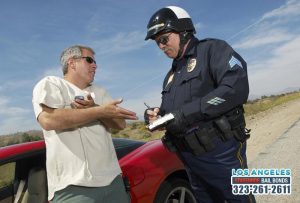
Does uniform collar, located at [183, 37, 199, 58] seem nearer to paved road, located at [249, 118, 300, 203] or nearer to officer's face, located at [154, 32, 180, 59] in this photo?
officer's face, located at [154, 32, 180, 59]

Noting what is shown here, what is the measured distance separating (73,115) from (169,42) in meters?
0.91

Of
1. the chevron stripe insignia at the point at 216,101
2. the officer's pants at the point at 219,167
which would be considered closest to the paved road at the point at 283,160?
the officer's pants at the point at 219,167

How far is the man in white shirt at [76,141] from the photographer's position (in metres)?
2.67

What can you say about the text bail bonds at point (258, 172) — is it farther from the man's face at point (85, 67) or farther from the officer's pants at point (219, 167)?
the man's face at point (85, 67)

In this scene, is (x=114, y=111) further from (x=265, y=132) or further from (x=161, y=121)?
(x=265, y=132)

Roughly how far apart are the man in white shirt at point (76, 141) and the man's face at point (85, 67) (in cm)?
3

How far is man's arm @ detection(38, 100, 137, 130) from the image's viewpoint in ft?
8.66

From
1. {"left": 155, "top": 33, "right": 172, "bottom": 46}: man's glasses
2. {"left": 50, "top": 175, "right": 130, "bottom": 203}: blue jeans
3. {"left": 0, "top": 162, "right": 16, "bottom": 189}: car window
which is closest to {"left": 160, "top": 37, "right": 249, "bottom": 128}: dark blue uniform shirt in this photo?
{"left": 155, "top": 33, "right": 172, "bottom": 46}: man's glasses

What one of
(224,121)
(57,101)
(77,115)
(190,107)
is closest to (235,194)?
(224,121)

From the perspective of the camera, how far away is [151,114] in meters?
2.89

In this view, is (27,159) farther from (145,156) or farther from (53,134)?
(145,156)

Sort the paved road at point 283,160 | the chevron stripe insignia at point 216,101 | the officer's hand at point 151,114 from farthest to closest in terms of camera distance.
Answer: the paved road at point 283,160 → the officer's hand at point 151,114 → the chevron stripe insignia at point 216,101

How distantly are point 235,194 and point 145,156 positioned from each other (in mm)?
1428

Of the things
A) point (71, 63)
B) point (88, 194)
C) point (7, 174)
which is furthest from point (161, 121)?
point (7, 174)
